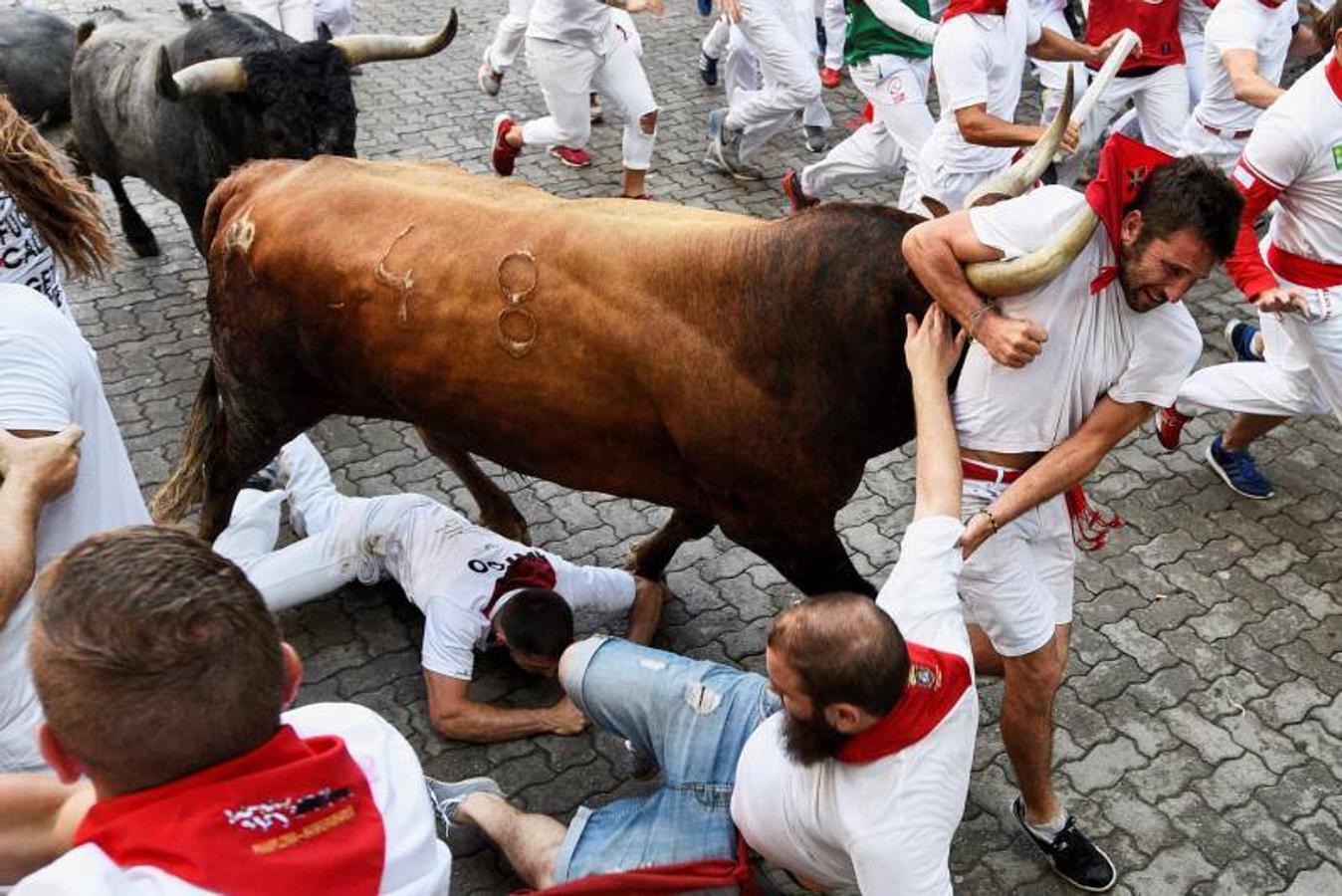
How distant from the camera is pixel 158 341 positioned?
660 centimetres

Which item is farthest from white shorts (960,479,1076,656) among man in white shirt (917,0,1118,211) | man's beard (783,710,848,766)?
man in white shirt (917,0,1118,211)

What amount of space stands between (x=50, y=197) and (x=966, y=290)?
99.4 inches

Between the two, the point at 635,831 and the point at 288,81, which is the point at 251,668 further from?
the point at 288,81

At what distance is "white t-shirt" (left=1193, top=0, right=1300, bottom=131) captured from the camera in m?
6.07

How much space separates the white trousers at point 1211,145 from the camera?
6.71 metres

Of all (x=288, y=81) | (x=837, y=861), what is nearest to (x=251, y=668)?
(x=837, y=861)

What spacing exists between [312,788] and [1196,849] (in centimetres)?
315

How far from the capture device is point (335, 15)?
891 centimetres

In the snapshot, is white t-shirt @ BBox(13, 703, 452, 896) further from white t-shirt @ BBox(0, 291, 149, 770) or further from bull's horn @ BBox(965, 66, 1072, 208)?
bull's horn @ BBox(965, 66, 1072, 208)

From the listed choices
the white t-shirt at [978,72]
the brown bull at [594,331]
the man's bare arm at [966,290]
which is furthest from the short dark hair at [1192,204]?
the white t-shirt at [978,72]

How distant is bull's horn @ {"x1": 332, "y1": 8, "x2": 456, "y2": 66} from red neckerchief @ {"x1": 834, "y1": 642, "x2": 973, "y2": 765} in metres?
4.21

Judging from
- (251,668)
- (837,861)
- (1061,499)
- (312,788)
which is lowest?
(837,861)

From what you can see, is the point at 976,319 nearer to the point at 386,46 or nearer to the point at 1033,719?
the point at 1033,719

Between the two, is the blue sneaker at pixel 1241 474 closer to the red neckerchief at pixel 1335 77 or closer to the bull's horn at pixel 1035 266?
the red neckerchief at pixel 1335 77
